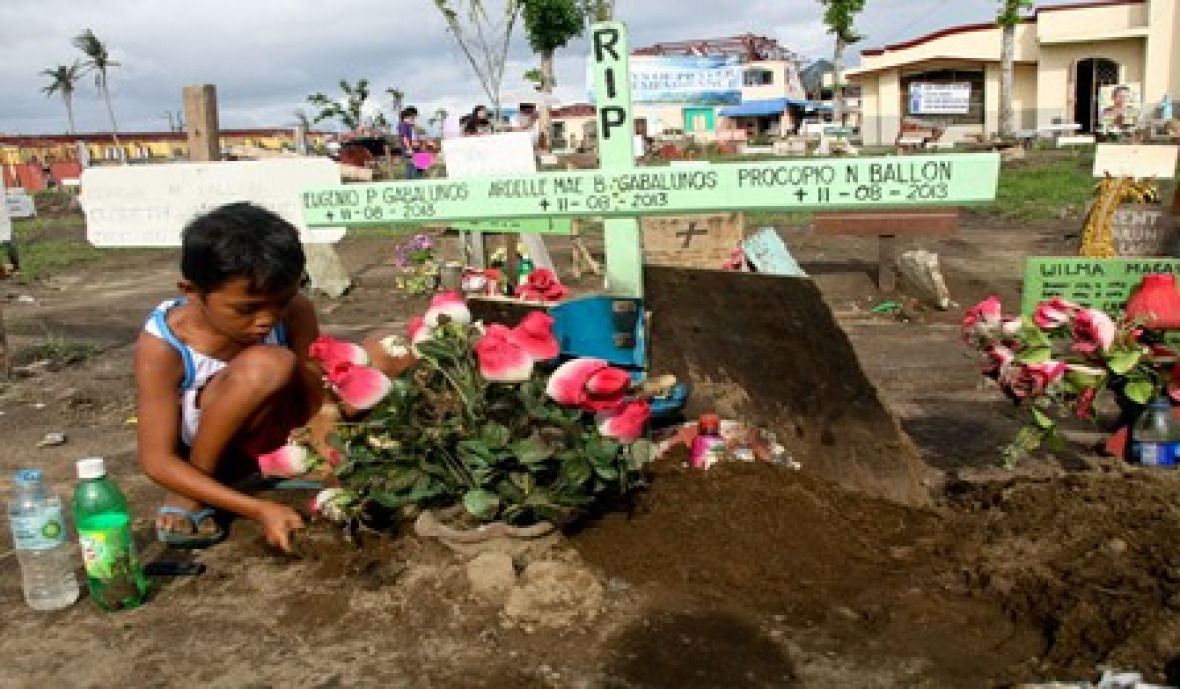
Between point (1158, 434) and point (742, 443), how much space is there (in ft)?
4.15

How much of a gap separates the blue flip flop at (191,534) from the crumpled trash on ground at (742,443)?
1435 millimetres

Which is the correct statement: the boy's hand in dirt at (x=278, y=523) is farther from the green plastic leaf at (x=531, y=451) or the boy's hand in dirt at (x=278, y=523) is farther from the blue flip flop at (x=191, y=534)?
the green plastic leaf at (x=531, y=451)

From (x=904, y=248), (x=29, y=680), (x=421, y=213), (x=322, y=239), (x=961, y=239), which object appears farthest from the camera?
(x=961, y=239)

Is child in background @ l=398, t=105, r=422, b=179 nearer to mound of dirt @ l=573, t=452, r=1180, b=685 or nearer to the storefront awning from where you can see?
mound of dirt @ l=573, t=452, r=1180, b=685

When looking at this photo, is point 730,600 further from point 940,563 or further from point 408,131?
point 408,131

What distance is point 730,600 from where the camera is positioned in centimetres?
252

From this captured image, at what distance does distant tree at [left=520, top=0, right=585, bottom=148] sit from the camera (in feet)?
119

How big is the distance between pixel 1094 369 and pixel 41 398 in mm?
5468

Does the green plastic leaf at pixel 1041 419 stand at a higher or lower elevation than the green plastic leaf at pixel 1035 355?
lower

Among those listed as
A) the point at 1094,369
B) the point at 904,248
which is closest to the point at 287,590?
the point at 1094,369

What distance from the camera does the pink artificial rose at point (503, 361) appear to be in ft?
8.68

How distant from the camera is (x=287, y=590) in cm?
271

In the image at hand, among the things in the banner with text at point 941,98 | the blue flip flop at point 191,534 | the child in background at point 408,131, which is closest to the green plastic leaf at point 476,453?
the blue flip flop at point 191,534

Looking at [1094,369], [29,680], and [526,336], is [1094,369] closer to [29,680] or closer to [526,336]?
[526,336]
